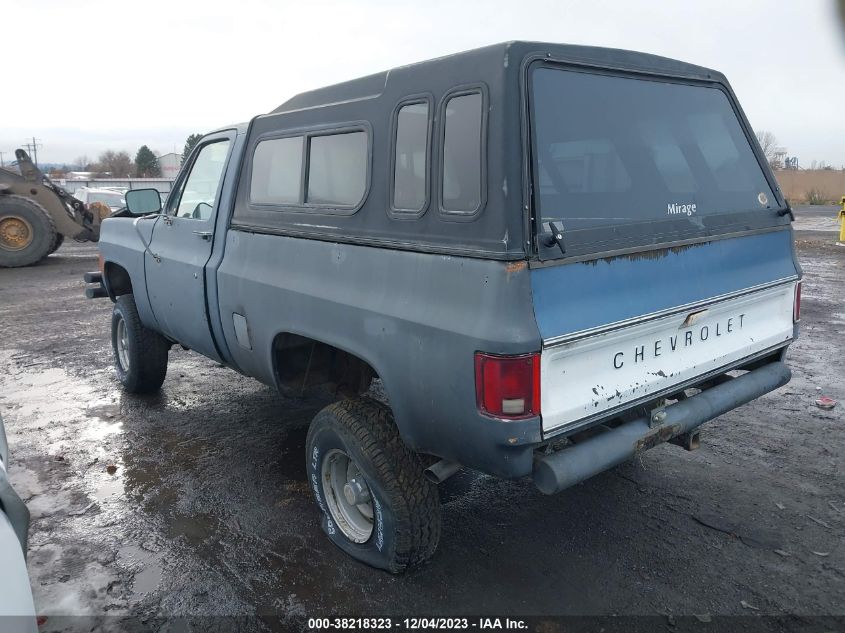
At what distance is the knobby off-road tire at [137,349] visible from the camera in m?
5.29

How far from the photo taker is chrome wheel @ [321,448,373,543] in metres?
3.16

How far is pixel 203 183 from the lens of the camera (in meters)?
4.48

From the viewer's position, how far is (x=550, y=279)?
244 centimetres

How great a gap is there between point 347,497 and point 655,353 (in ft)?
5.28

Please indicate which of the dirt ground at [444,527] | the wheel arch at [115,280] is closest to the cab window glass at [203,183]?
the wheel arch at [115,280]

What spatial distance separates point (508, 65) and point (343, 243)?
1.09 meters

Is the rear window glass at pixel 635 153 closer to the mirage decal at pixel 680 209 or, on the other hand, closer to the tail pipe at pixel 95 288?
the mirage decal at pixel 680 209

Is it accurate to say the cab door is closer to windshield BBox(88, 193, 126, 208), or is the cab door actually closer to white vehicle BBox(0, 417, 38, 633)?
white vehicle BBox(0, 417, 38, 633)

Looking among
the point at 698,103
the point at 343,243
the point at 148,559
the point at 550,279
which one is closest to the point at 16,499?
the point at 148,559

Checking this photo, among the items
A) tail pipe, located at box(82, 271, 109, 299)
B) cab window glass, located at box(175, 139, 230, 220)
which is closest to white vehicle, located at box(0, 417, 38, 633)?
cab window glass, located at box(175, 139, 230, 220)

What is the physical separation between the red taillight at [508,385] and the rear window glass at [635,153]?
61 centimetres

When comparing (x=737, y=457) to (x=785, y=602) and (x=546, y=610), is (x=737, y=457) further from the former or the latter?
(x=546, y=610)

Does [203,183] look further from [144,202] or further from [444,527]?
[444,527]

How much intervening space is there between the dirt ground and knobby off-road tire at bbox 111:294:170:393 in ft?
0.57
